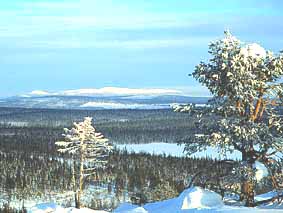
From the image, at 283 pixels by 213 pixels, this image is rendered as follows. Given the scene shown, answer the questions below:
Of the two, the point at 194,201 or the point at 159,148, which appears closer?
the point at 194,201

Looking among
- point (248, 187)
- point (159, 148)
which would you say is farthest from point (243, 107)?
point (159, 148)

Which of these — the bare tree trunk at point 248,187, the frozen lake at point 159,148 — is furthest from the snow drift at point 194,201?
the frozen lake at point 159,148

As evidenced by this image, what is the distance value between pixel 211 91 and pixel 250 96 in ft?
5.34

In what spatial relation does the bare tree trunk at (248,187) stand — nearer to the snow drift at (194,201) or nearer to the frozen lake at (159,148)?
the snow drift at (194,201)

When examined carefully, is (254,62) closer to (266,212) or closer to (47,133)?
(266,212)

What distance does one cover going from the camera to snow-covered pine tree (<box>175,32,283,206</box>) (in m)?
20.1

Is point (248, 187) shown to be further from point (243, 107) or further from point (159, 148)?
point (159, 148)

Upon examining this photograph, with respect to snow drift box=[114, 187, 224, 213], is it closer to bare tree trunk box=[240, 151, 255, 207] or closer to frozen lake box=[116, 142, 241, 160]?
bare tree trunk box=[240, 151, 255, 207]

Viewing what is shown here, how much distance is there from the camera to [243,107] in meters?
21.1

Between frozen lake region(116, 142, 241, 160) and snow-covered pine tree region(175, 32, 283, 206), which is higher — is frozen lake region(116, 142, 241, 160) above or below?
below

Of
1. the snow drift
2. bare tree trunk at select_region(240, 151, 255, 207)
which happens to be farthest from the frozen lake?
bare tree trunk at select_region(240, 151, 255, 207)

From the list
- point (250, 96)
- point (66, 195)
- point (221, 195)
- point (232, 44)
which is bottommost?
point (66, 195)

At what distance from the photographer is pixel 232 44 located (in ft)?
67.5

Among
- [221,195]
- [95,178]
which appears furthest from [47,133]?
[221,195]
